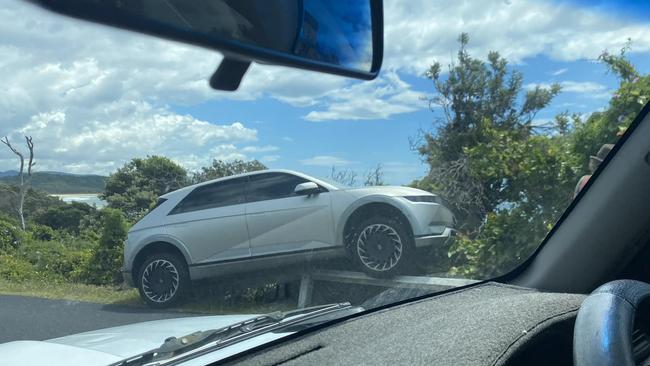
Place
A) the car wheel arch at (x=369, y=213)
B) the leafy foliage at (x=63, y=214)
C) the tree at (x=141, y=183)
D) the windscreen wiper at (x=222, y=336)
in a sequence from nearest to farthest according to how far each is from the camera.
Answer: the windscreen wiper at (x=222, y=336) → the tree at (x=141, y=183) → the leafy foliage at (x=63, y=214) → the car wheel arch at (x=369, y=213)

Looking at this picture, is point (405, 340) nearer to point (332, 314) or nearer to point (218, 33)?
point (332, 314)

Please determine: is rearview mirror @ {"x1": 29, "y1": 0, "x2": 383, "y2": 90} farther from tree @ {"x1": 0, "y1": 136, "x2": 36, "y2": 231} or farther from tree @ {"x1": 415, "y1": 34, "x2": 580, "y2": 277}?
tree @ {"x1": 415, "y1": 34, "x2": 580, "y2": 277}

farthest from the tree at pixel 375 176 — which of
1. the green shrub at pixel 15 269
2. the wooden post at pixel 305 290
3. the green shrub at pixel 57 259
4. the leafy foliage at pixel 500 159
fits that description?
the green shrub at pixel 15 269

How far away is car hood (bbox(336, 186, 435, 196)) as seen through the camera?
11.2 feet

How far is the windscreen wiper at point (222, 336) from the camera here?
253 centimetres

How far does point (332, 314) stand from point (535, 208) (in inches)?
57.8

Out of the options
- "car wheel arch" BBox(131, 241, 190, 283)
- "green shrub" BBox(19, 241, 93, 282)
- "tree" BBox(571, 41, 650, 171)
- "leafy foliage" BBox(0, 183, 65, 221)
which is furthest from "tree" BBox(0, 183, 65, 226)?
"tree" BBox(571, 41, 650, 171)

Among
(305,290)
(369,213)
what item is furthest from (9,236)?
(369,213)

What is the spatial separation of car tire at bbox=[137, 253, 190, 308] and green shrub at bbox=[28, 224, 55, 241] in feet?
1.24

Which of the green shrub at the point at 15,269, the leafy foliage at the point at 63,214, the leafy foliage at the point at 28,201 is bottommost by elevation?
the green shrub at the point at 15,269

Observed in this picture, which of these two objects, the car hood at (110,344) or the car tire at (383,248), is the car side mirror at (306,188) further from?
the car hood at (110,344)

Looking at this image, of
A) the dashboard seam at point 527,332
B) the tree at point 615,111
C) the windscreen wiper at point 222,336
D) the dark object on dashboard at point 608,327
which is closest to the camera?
the dark object on dashboard at point 608,327

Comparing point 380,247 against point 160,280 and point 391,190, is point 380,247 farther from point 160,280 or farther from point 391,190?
point 160,280

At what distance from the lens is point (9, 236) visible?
2.72 metres
